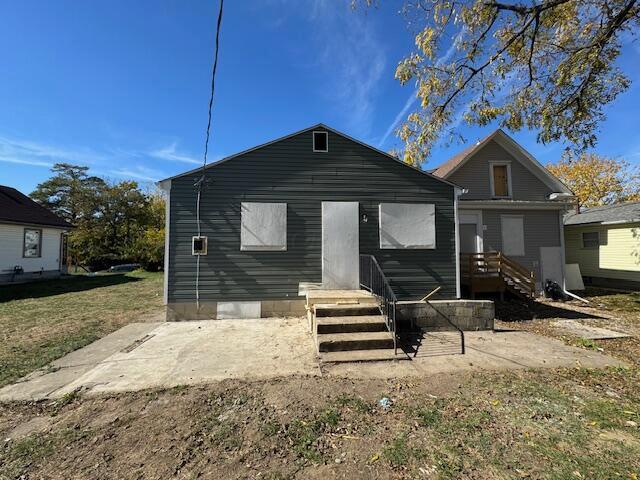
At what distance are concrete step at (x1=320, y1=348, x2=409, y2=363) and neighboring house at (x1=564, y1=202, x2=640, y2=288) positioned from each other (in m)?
13.9

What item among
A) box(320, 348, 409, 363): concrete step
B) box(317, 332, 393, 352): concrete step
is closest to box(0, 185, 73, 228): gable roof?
box(317, 332, 393, 352): concrete step

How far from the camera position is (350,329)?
5.55 meters

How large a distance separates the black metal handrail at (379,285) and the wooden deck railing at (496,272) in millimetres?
4055

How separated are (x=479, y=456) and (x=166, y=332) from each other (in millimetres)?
6026

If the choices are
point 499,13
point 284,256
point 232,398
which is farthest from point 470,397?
point 499,13

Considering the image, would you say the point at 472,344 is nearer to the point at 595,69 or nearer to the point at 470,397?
the point at 470,397

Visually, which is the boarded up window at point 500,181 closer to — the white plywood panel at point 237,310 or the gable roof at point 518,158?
the gable roof at point 518,158

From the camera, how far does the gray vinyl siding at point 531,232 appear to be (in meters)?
11.3

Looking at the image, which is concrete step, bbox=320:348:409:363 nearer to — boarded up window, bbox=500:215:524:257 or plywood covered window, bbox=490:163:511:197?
boarded up window, bbox=500:215:524:257

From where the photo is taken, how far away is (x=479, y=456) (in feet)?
8.80

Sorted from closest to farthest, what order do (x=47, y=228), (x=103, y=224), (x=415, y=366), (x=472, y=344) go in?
1. (x=415, y=366)
2. (x=472, y=344)
3. (x=47, y=228)
4. (x=103, y=224)

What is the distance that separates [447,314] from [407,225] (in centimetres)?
250

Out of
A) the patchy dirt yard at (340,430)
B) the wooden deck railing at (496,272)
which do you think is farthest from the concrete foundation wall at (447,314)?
the wooden deck railing at (496,272)

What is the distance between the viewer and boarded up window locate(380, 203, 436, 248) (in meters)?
8.07
